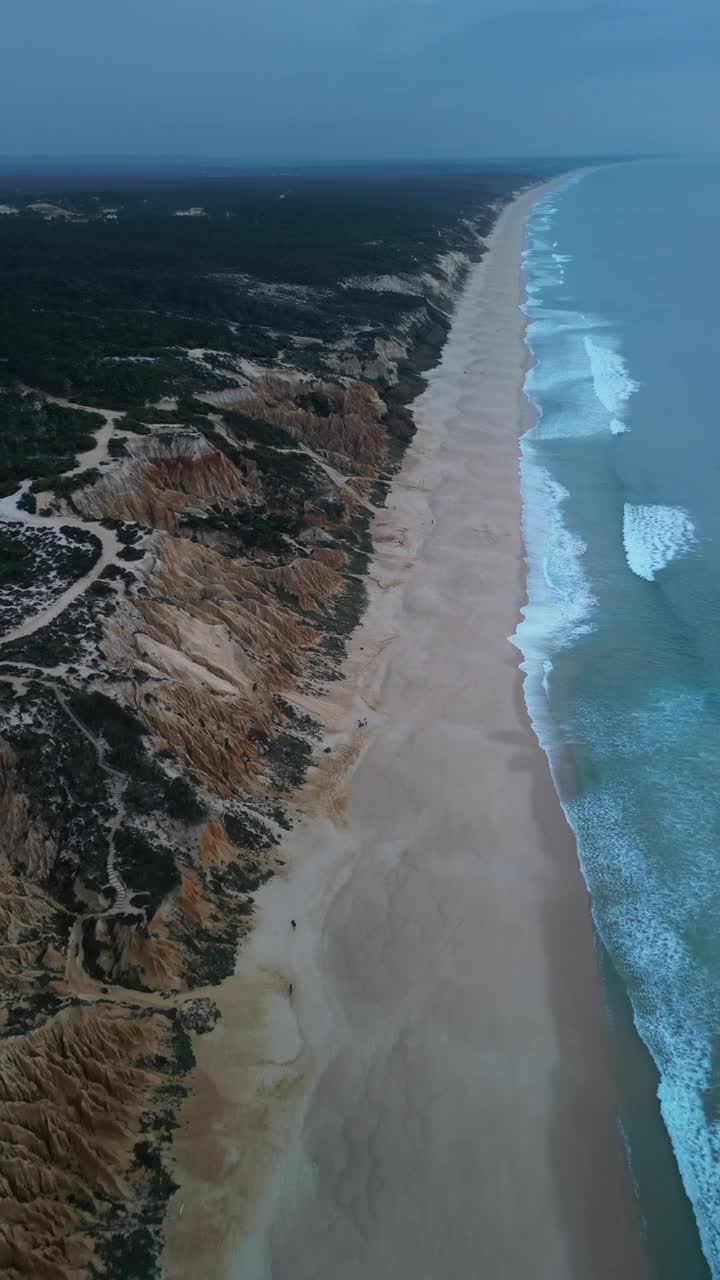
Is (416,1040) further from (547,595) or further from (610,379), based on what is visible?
(610,379)

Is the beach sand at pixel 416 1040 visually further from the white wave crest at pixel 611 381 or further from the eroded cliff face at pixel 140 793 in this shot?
the white wave crest at pixel 611 381

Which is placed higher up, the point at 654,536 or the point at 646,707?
the point at 654,536

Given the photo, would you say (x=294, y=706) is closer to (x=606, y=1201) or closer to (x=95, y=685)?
(x=95, y=685)

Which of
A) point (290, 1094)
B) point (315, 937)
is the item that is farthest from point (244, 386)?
point (290, 1094)

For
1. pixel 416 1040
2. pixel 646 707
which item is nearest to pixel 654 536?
pixel 646 707

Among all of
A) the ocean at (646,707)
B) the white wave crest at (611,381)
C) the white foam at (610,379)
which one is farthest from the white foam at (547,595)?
the white foam at (610,379)

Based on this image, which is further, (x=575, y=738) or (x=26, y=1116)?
(x=575, y=738)
